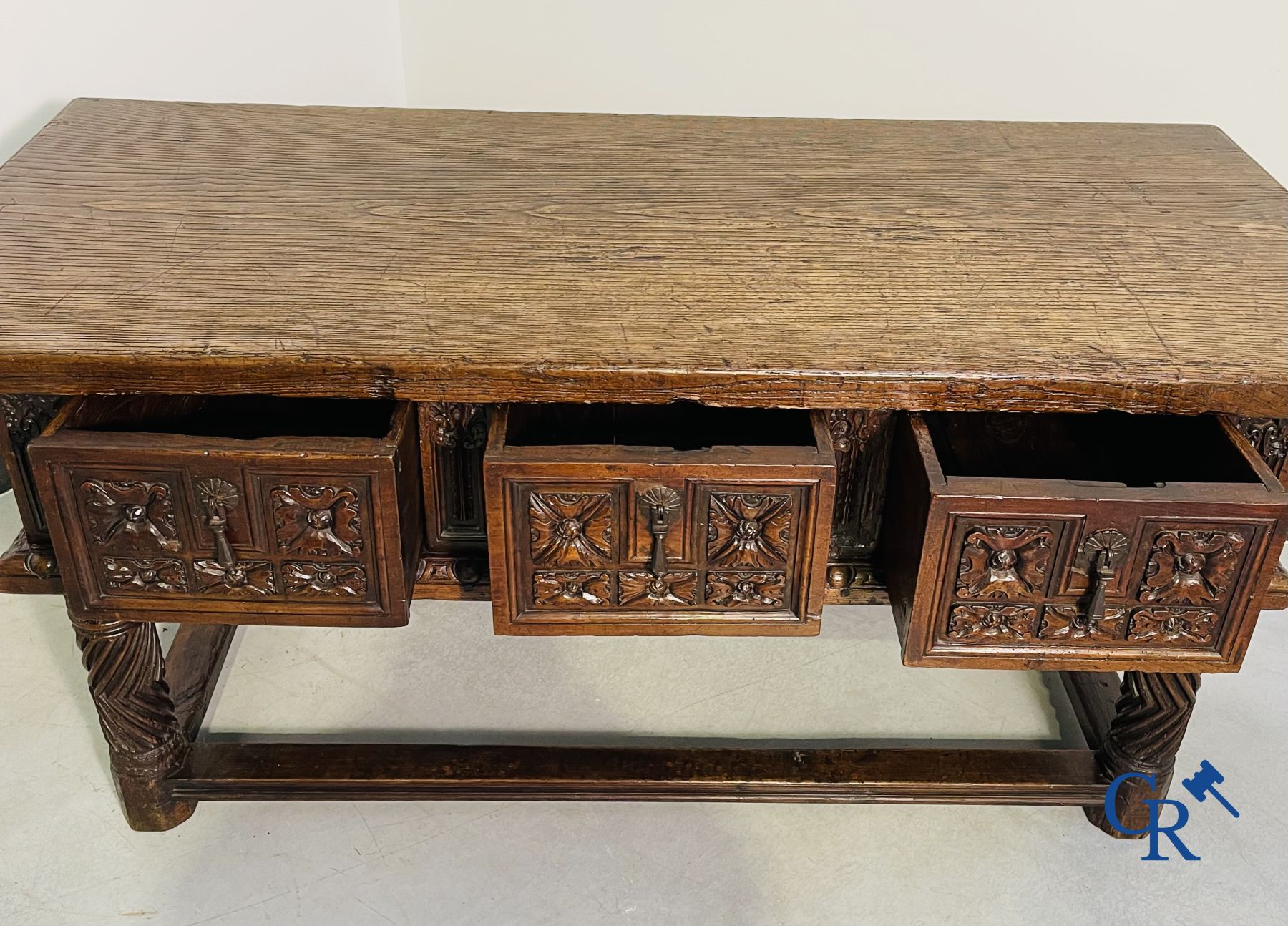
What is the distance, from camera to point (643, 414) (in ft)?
4.61

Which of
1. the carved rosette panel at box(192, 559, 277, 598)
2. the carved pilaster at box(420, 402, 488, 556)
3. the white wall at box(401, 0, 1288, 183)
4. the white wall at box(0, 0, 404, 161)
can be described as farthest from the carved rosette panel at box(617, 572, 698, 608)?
the white wall at box(401, 0, 1288, 183)

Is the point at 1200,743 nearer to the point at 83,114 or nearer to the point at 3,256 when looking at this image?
the point at 3,256

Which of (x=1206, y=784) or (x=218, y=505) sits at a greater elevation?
(x=218, y=505)

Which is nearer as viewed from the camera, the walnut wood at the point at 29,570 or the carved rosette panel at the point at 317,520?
the carved rosette panel at the point at 317,520

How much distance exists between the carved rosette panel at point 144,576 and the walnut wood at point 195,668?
32 centimetres

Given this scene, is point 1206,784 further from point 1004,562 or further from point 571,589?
point 571,589

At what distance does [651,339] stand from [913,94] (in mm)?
1483

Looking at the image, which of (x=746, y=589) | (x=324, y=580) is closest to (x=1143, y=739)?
(x=746, y=589)

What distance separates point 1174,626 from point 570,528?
56cm

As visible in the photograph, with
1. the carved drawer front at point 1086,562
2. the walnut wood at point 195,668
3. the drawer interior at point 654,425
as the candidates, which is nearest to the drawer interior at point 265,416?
the drawer interior at point 654,425

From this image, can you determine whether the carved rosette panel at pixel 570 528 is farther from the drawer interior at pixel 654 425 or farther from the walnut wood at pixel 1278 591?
the walnut wood at pixel 1278 591

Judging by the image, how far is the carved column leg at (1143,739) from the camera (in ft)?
4.41

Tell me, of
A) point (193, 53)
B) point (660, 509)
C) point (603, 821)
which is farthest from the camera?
point (193, 53)

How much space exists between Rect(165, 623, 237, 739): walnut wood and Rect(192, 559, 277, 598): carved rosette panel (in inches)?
13.5
